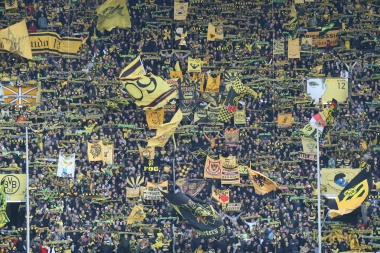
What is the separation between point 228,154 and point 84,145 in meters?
6.10

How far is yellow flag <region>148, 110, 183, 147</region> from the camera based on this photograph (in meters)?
64.1

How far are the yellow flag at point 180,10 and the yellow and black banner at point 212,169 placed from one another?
8451 mm

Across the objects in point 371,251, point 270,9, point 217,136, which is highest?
point 270,9

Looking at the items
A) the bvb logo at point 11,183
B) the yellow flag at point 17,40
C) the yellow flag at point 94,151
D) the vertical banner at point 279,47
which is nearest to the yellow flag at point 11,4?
the yellow flag at point 17,40

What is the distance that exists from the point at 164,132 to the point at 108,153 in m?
2.56

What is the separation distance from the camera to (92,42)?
225 ft

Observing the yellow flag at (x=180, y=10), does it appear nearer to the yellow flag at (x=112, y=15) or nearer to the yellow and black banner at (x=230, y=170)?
the yellow flag at (x=112, y=15)

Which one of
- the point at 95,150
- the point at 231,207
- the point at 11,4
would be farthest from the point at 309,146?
the point at 11,4

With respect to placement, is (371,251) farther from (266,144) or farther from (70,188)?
(70,188)

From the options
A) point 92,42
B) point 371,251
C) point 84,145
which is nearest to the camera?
point 371,251

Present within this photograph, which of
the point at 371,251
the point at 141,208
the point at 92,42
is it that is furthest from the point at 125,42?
the point at 371,251

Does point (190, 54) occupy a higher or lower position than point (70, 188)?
higher

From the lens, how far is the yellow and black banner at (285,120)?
6581 centimetres

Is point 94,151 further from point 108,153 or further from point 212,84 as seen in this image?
point 212,84
